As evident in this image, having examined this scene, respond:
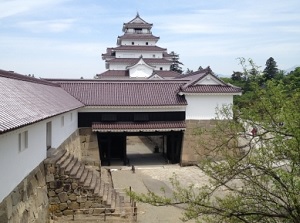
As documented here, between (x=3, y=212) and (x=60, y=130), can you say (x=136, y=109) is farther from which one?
(x=3, y=212)

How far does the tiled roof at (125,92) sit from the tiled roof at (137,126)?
1060mm

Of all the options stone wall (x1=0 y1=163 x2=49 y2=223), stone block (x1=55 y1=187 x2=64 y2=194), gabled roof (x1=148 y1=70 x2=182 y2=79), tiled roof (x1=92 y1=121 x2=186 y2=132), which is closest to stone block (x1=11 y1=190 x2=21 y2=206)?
stone wall (x1=0 y1=163 x2=49 y2=223)

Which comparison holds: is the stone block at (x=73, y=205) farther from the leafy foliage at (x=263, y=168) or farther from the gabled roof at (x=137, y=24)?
the gabled roof at (x=137, y=24)

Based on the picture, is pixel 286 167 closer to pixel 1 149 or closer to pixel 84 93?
pixel 1 149

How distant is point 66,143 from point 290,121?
448 inches

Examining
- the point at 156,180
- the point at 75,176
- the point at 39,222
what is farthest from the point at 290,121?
the point at 156,180

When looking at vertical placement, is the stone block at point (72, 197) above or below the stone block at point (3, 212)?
below

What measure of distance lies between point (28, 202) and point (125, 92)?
12.7m

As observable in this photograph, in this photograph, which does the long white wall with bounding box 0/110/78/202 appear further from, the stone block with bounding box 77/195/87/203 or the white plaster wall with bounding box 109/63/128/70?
the white plaster wall with bounding box 109/63/128/70

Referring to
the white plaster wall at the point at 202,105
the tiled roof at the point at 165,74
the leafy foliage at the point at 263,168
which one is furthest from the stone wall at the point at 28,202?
the tiled roof at the point at 165,74

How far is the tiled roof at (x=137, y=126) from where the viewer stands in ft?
62.5

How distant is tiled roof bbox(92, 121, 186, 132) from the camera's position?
1905 cm

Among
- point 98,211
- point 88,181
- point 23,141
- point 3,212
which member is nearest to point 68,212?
point 98,211

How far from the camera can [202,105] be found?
2009 cm
